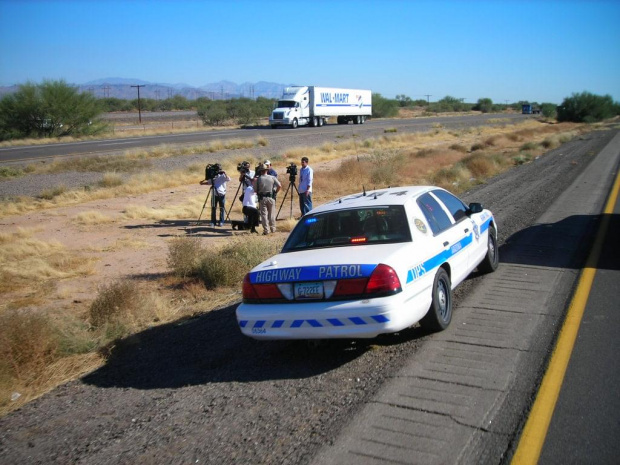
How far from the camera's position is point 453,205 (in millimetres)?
7926

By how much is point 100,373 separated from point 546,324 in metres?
4.60

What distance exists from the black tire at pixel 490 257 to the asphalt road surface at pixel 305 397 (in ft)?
2.44

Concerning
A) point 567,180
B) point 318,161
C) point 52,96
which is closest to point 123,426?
point 567,180

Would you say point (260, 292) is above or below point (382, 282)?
below

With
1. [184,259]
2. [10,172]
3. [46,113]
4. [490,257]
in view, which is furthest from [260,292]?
[46,113]

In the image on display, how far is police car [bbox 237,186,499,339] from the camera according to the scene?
18.3ft

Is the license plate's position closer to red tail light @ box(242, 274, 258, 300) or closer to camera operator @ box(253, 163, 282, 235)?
red tail light @ box(242, 274, 258, 300)

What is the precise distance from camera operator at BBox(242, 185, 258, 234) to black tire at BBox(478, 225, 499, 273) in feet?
23.7

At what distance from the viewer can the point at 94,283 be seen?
1148 cm

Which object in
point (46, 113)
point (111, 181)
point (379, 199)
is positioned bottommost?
point (111, 181)

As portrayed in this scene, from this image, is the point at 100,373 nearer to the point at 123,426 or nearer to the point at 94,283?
the point at 123,426

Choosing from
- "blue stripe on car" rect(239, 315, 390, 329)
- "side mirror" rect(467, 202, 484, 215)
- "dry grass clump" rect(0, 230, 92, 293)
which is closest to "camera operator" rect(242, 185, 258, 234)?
"dry grass clump" rect(0, 230, 92, 293)

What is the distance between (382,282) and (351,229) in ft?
4.17

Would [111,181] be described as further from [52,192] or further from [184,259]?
[184,259]
